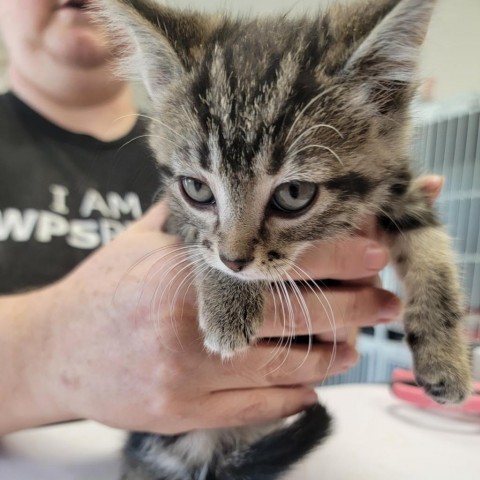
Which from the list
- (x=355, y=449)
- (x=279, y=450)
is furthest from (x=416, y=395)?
(x=279, y=450)

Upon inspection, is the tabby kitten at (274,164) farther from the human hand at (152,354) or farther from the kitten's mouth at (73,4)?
the kitten's mouth at (73,4)

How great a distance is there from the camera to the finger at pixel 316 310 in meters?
0.68

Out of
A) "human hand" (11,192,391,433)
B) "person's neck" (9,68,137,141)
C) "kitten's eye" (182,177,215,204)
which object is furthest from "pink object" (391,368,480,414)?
"person's neck" (9,68,137,141)

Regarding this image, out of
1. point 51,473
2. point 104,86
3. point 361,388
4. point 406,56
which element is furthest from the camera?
point 104,86

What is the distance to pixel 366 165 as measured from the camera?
2.15ft

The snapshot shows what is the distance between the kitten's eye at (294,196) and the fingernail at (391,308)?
0.26 meters

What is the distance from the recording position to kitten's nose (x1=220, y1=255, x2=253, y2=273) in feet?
2.00

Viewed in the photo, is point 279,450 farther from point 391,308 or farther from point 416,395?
point 416,395

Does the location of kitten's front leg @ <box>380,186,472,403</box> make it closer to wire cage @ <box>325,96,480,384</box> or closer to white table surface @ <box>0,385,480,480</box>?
white table surface @ <box>0,385,480,480</box>

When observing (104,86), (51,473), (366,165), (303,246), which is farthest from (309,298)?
(104,86)

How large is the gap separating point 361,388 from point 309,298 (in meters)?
0.51

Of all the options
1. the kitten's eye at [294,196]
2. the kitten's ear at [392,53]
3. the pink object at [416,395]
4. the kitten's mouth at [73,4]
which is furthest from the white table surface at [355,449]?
the kitten's mouth at [73,4]

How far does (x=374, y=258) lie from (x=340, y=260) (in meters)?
0.05

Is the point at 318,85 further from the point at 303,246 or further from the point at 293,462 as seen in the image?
the point at 293,462
